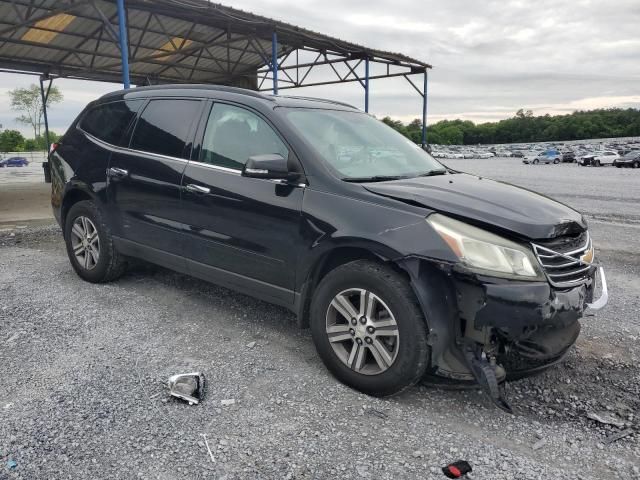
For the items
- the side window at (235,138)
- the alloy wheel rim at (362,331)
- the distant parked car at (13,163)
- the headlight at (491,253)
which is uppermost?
the side window at (235,138)

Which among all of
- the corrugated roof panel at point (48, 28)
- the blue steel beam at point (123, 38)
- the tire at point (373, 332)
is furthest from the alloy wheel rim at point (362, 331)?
the corrugated roof panel at point (48, 28)

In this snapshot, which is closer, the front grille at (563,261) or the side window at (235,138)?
the front grille at (563,261)

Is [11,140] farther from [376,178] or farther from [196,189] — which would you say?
[376,178]

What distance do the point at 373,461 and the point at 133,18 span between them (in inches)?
586

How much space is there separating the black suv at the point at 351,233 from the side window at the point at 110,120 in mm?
39

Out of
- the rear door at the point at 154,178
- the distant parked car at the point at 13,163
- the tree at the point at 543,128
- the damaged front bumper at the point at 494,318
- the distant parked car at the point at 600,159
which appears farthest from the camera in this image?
the tree at the point at 543,128

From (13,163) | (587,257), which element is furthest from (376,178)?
(13,163)

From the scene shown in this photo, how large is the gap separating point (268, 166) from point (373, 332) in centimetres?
122

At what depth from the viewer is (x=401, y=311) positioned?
2.70 meters

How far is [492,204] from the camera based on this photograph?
2.88 metres

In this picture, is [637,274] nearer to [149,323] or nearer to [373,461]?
[373,461]

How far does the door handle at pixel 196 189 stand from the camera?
12.1ft

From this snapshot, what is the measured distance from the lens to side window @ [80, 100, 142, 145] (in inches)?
179

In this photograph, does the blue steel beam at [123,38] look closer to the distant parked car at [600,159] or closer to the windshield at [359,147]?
the windshield at [359,147]
